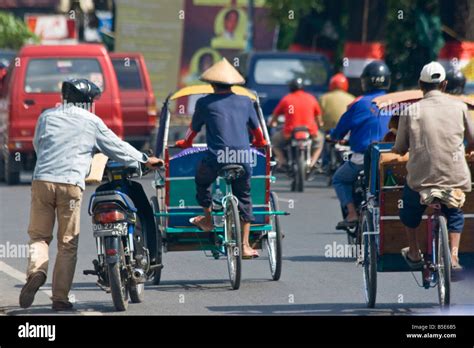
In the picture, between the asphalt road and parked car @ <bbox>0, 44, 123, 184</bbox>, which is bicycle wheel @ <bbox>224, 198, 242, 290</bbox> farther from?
parked car @ <bbox>0, 44, 123, 184</bbox>

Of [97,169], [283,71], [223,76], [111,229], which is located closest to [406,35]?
[283,71]

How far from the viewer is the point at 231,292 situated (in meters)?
12.5

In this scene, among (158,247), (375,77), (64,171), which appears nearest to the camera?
(64,171)

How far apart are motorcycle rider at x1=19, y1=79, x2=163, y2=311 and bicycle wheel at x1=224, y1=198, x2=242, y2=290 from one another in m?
1.44

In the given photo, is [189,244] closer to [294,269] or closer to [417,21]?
[294,269]

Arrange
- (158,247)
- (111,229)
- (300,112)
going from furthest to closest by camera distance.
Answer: (300,112)
(158,247)
(111,229)

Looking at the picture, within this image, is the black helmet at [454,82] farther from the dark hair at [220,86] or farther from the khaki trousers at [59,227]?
the khaki trousers at [59,227]

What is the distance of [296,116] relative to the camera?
912 inches

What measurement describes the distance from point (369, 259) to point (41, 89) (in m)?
13.6

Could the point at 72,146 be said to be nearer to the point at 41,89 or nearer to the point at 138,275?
the point at 138,275

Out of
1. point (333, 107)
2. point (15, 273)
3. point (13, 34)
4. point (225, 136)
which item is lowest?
point (13, 34)

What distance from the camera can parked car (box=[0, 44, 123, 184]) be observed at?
24016 mm

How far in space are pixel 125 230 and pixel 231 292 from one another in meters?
1.63
